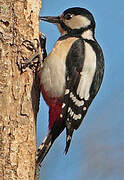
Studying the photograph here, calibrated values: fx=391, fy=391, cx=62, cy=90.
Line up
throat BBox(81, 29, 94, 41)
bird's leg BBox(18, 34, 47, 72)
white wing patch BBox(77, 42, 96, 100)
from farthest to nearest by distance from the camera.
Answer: throat BBox(81, 29, 94, 41) < white wing patch BBox(77, 42, 96, 100) < bird's leg BBox(18, 34, 47, 72)

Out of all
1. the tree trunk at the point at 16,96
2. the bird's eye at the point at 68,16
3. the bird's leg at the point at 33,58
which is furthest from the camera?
the bird's eye at the point at 68,16

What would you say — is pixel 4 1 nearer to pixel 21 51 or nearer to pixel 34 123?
pixel 21 51

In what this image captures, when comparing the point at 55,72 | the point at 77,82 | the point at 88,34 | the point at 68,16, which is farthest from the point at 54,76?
the point at 68,16

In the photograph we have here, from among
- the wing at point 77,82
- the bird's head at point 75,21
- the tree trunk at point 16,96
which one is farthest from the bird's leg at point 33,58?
the bird's head at point 75,21

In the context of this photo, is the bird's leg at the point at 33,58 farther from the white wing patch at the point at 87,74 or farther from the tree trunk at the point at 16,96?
the white wing patch at the point at 87,74

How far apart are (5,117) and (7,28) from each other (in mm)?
591

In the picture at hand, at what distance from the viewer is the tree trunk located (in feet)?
7.15

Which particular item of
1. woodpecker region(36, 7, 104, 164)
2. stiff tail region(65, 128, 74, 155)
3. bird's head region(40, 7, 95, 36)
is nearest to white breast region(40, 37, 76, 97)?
woodpecker region(36, 7, 104, 164)

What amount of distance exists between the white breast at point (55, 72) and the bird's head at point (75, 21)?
0.42 m

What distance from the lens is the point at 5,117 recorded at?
2232 mm

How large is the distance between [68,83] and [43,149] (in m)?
0.53

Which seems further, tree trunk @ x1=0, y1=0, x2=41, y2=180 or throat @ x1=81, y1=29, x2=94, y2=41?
throat @ x1=81, y1=29, x2=94, y2=41

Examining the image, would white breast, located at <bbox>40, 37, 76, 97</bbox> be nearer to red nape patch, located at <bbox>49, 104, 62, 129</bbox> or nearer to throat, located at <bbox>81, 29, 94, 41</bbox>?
red nape patch, located at <bbox>49, 104, 62, 129</bbox>

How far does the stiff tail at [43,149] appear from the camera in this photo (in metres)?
2.70
